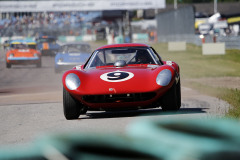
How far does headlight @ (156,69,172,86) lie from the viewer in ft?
28.0

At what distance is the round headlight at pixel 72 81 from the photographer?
8.60m

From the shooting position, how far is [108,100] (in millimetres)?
8555

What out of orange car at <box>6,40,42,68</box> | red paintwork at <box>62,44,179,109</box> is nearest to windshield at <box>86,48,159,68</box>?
red paintwork at <box>62,44,179,109</box>

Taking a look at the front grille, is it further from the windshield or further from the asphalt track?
the windshield

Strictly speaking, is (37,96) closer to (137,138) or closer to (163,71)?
(163,71)

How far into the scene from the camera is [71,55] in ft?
71.9

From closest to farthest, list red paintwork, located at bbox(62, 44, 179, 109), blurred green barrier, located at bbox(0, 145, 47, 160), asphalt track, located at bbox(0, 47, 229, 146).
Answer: blurred green barrier, located at bbox(0, 145, 47, 160) → asphalt track, located at bbox(0, 47, 229, 146) → red paintwork, located at bbox(62, 44, 179, 109)

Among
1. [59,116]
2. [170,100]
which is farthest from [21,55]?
[170,100]

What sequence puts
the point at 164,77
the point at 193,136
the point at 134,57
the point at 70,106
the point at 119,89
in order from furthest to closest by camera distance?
the point at 134,57 → the point at 70,106 → the point at 164,77 → the point at 119,89 → the point at 193,136

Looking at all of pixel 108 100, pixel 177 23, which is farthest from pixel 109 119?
pixel 177 23

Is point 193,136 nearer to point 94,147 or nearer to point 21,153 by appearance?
point 94,147

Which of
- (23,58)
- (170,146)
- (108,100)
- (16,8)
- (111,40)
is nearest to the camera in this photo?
(170,146)

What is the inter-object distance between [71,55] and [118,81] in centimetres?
1350

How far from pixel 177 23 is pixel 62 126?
4070 centimetres
